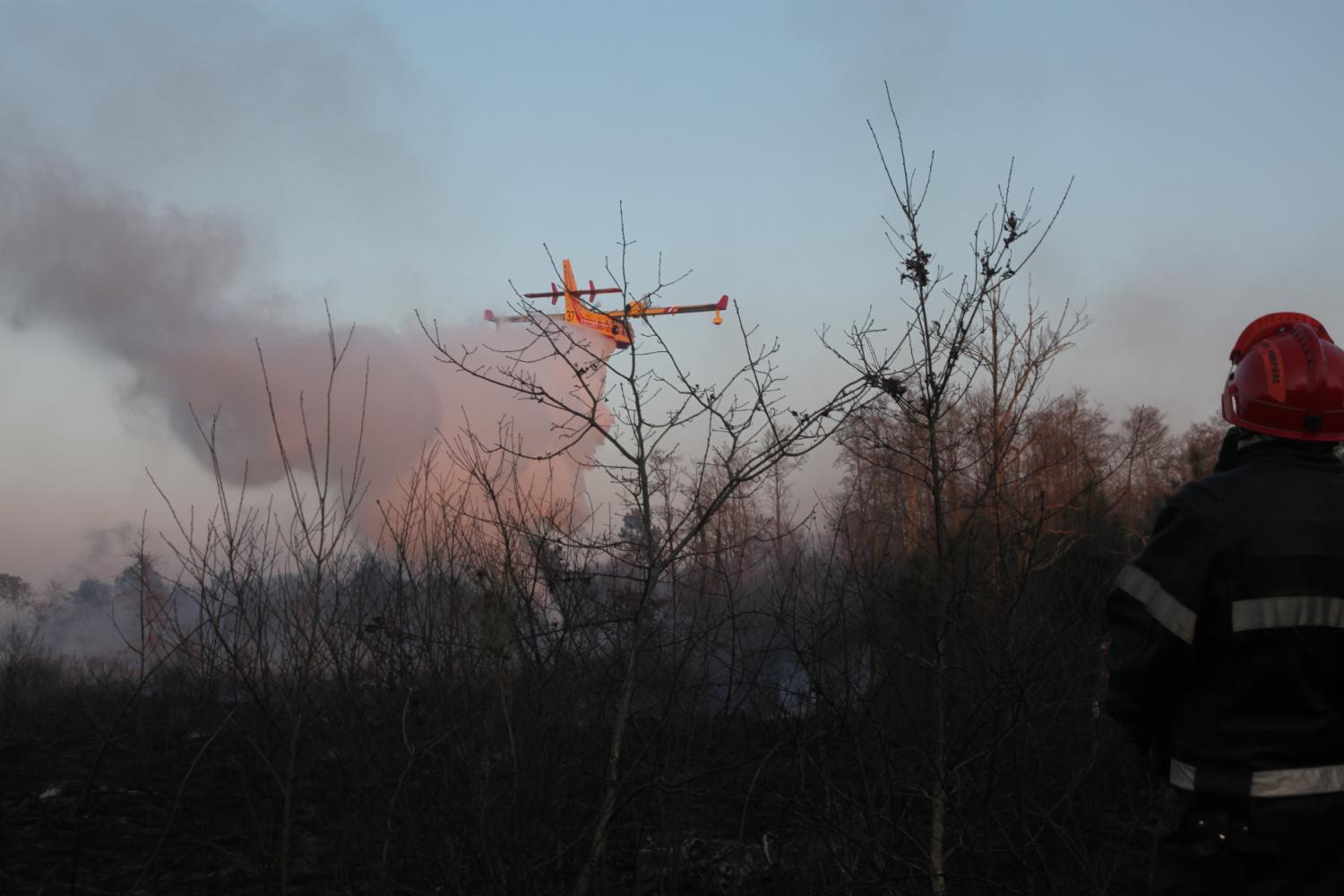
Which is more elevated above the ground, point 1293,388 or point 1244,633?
point 1293,388

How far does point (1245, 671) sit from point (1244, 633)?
0.33 ft

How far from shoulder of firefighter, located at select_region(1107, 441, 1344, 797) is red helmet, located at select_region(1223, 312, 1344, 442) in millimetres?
158

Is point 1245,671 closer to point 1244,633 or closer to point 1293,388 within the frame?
point 1244,633

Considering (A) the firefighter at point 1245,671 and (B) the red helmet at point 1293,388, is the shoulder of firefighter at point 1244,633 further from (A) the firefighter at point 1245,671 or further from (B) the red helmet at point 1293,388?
(B) the red helmet at point 1293,388

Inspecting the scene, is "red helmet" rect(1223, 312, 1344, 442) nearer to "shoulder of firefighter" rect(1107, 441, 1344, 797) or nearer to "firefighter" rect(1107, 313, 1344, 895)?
"firefighter" rect(1107, 313, 1344, 895)

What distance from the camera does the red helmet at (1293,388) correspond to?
2.73 metres

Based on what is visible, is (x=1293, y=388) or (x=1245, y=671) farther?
(x=1293, y=388)

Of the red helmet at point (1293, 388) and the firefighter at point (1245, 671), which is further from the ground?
the red helmet at point (1293, 388)

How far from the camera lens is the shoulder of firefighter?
248 cm

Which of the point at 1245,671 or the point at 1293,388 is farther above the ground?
the point at 1293,388

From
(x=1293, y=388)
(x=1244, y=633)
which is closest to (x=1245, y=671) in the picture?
(x=1244, y=633)

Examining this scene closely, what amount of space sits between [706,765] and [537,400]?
244 centimetres

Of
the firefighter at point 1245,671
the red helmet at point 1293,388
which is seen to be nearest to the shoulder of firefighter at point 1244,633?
the firefighter at point 1245,671

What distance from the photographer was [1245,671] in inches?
100
